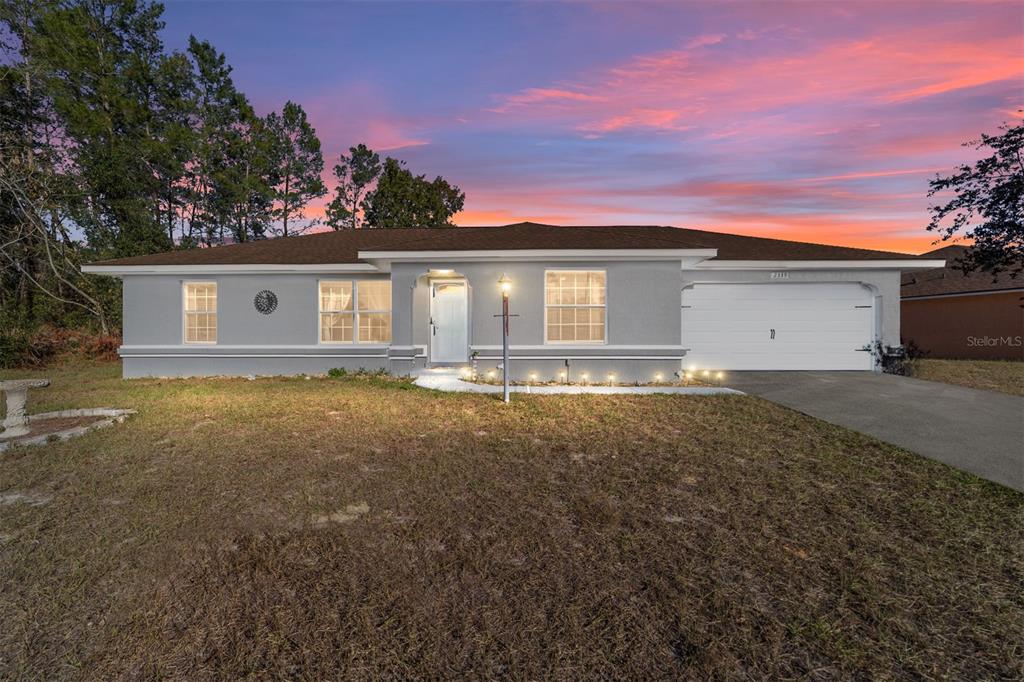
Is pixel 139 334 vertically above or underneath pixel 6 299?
underneath

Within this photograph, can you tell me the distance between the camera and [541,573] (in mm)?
3221

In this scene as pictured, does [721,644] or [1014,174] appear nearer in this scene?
[721,644]

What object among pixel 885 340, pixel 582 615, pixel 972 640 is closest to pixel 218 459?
pixel 582 615

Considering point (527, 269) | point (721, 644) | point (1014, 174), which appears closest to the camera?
point (721, 644)

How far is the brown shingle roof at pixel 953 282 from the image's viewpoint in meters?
17.3

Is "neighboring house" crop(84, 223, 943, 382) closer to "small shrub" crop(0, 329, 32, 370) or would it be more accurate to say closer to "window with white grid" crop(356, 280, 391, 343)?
"window with white grid" crop(356, 280, 391, 343)

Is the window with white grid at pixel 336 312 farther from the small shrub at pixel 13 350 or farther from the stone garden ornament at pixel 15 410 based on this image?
the small shrub at pixel 13 350

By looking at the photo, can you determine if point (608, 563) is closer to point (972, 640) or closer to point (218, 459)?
point (972, 640)

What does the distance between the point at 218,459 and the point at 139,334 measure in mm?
9514

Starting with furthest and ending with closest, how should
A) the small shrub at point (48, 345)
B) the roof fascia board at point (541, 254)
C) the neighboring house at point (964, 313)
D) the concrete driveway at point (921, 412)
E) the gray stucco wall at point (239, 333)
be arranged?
the neighboring house at point (964, 313) < the small shrub at point (48, 345) < the gray stucco wall at point (239, 333) < the roof fascia board at point (541, 254) < the concrete driveway at point (921, 412)

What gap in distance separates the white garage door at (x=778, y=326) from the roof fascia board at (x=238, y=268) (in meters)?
8.60

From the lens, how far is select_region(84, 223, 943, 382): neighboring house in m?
11.5

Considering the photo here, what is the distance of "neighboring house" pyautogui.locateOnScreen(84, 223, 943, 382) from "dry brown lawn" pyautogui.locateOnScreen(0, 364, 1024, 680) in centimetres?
534

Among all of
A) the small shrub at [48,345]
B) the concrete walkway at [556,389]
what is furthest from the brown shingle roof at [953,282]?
the small shrub at [48,345]
